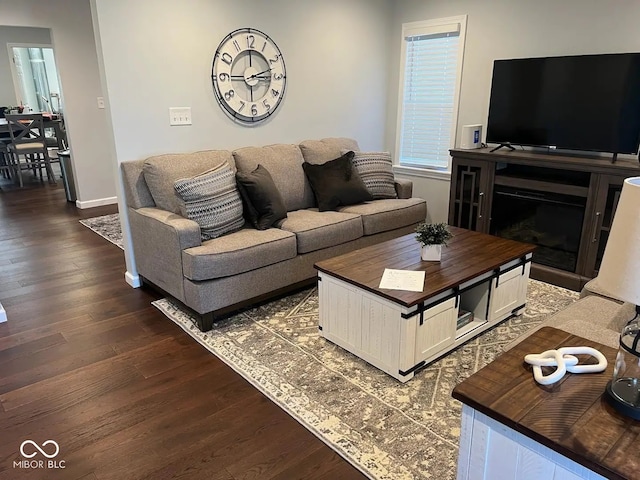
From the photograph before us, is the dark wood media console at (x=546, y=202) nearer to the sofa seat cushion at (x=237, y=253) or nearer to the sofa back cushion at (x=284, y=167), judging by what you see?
the sofa back cushion at (x=284, y=167)

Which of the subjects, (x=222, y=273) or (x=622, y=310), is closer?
(x=622, y=310)

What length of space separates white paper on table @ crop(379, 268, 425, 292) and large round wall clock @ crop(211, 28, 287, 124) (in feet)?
6.98

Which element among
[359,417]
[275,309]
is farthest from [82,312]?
[359,417]

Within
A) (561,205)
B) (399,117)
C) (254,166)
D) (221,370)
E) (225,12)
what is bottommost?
(221,370)

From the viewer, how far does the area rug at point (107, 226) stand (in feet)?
15.8

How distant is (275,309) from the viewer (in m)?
3.24

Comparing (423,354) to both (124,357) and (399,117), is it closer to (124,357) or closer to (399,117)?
(124,357)

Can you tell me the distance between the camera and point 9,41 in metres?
9.52

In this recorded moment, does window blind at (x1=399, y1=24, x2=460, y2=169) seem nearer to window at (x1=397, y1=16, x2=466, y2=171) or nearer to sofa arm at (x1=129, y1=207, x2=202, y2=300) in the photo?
window at (x1=397, y1=16, x2=466, y2=171)

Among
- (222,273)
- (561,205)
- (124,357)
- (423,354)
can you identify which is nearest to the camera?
(423,354)

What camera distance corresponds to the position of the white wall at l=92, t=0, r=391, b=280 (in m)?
3.30

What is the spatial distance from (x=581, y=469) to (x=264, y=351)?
72.7 inches

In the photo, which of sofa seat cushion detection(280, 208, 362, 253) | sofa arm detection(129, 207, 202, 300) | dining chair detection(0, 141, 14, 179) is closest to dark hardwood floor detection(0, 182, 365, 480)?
sofa arm detection(129, 207, 202, 300)

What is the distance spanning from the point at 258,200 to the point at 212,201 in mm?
381
